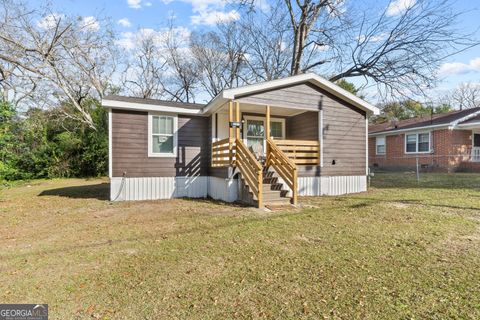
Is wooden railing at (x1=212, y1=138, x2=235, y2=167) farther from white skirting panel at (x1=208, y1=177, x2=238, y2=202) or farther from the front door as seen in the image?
the front door

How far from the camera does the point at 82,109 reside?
19234 millimetres

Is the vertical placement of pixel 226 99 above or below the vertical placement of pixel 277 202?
above

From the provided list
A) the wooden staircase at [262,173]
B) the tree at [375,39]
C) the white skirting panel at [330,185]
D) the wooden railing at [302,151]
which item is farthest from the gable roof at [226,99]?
the tree at [375,39]

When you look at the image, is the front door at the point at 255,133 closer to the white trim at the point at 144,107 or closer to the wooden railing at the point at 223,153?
the wooden railing at the point at 223,153

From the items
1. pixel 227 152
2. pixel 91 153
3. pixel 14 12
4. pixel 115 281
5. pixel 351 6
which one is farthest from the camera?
pixel 91 153

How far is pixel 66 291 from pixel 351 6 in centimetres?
2020

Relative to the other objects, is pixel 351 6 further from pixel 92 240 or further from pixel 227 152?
pixel 92 240

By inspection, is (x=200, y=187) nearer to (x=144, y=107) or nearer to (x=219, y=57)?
(x=144, y=107)

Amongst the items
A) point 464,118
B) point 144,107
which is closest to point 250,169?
point 144,107

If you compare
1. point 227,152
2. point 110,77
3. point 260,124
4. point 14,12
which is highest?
point 14,12

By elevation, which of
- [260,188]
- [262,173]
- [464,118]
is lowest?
[260,188]

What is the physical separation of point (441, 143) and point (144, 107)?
17.2 m

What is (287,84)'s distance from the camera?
350 inches

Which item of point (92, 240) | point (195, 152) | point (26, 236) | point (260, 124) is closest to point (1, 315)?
point (92, 240)
